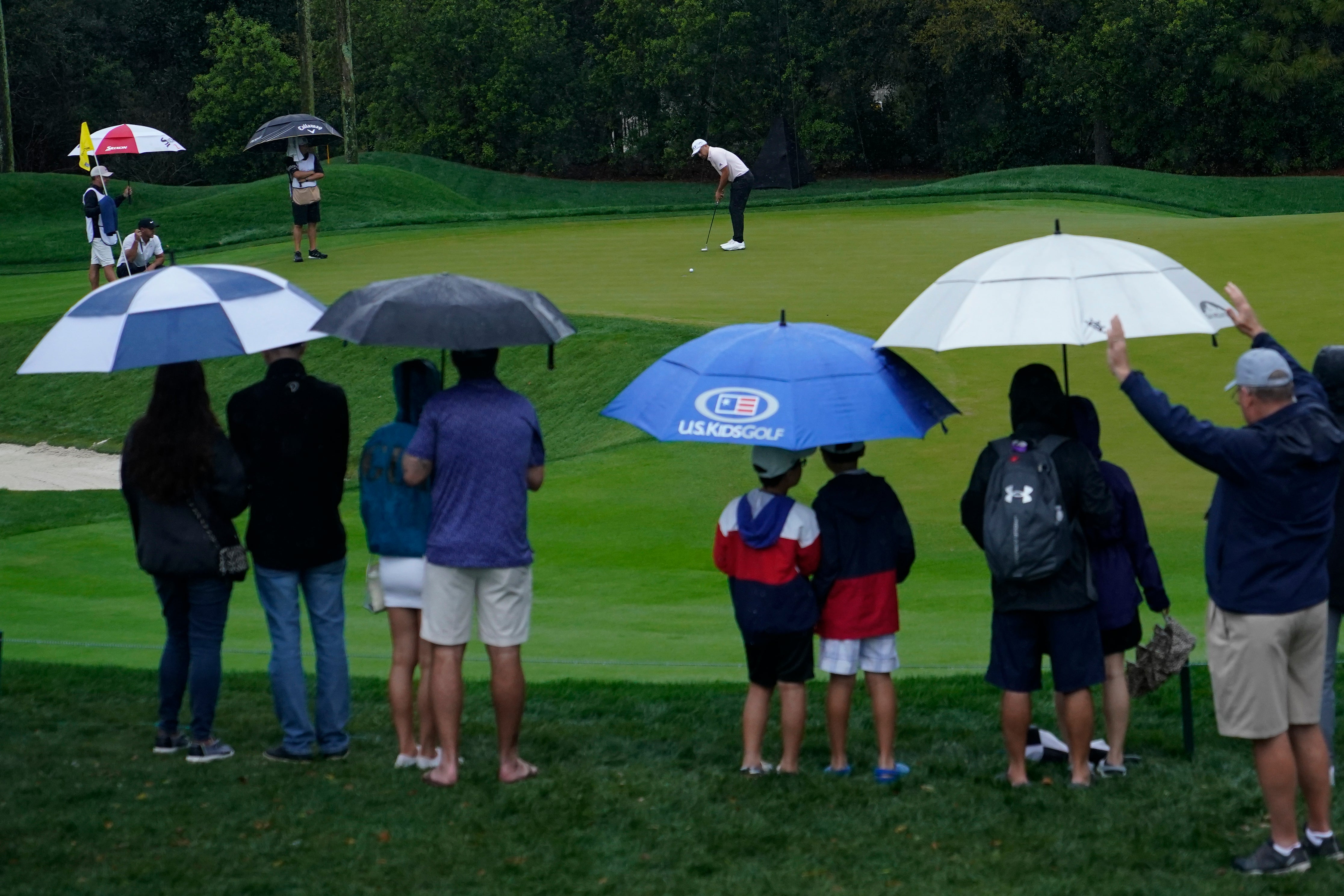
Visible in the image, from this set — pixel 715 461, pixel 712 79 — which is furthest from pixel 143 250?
pixel 712 79

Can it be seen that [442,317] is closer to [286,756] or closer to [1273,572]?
[286,756]

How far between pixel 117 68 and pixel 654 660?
50.4 m

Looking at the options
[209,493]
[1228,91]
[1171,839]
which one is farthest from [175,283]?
[1228,91]

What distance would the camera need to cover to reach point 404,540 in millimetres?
5863

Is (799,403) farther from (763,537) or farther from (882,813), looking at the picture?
(882,813)

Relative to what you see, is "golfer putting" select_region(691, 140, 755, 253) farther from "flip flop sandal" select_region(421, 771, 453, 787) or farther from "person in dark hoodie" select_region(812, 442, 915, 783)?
"flip flop sandal" select_region(421, 771, 453, 787)

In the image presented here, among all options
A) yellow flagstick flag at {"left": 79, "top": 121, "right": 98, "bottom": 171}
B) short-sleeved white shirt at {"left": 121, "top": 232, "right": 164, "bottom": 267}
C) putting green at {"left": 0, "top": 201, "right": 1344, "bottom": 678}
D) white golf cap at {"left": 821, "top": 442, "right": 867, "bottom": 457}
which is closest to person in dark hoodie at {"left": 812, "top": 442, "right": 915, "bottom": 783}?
white golf cap at {"left": 821, "top": 442, "right": 867, "bottom": 457}

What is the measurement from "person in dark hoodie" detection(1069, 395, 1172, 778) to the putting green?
5.93ft

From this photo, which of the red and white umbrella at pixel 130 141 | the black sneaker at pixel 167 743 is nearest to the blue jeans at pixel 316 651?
the black sneaker at pixel 167 743

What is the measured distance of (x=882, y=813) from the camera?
5.41 meters

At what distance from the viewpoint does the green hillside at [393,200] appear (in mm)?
27312

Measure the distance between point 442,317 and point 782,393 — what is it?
4.12 feet

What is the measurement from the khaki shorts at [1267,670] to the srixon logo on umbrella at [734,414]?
5.38ft

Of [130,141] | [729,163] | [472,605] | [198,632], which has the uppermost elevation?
[130,141]
